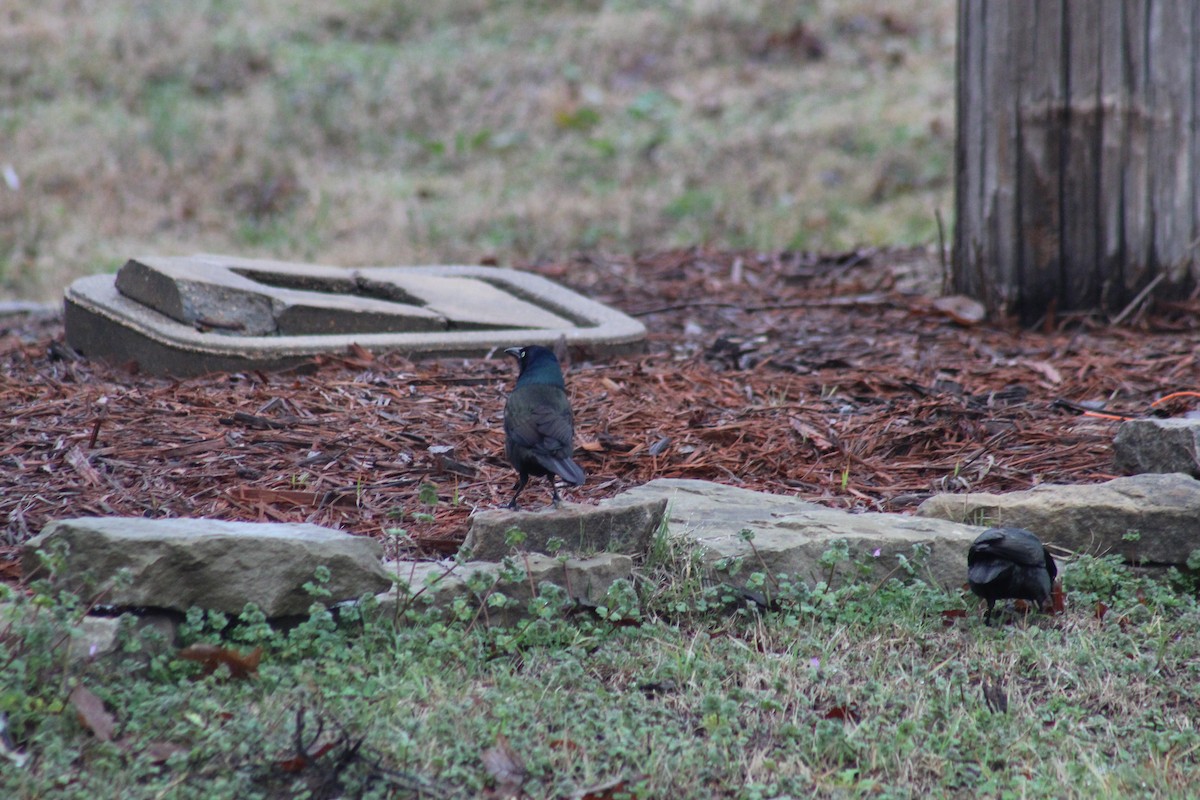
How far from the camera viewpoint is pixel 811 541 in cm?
339

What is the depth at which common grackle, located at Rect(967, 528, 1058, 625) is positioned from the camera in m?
3.21

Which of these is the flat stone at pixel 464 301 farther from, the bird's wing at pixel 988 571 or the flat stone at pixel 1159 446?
the bird's wing at pixel 988 571

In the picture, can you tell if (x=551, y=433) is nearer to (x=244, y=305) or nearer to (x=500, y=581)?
(x=500, y=581)

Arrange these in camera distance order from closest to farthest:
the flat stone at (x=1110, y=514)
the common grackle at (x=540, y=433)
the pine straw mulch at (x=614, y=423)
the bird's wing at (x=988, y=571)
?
the bird's wing at (x=988, y=571)
the common grackle at (x=540, y=433)
the flat stone at (x=1110, y=514)
the pine straw mulch at (x=614, y=423)

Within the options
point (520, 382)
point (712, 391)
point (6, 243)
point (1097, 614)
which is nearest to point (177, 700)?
point (520, 382)

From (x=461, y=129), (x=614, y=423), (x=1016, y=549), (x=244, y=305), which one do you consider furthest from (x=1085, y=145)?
(x=461, y=129)

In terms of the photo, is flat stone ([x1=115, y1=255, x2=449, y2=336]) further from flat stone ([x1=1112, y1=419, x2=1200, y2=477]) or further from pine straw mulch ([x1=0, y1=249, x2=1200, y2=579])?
flat stone ([x1=1112, y1=419, x2=1200, y2=477])

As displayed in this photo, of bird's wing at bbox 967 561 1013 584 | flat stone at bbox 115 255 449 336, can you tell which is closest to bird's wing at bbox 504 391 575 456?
bird's wing at bbox 967 561 1013 584

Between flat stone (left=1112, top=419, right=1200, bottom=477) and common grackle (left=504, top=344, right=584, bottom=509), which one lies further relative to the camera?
flat stone (left=1112, top=419, right=1200, bottom=477)

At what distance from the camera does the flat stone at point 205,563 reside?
2855mm

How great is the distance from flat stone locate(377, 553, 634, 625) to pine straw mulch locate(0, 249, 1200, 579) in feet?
0.65

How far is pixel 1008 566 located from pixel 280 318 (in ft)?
10.7

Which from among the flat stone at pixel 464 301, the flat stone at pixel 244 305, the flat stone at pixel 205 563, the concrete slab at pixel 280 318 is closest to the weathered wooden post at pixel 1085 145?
the concrete slab at pixel 280 318

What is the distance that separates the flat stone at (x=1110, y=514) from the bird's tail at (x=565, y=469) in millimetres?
1101
